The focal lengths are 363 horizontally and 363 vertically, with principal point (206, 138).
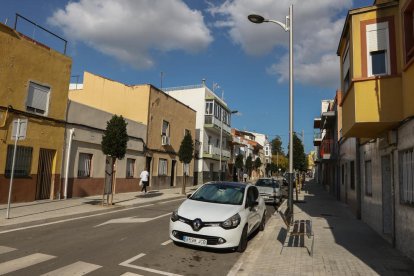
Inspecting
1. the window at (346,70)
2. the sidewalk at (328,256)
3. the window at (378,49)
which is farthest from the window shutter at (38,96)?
the window at (378,49)

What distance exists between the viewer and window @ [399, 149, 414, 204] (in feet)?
26.2

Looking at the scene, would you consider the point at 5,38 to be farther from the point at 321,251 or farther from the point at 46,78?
the point at 321,251

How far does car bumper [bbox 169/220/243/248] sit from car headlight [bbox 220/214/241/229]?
0.07m

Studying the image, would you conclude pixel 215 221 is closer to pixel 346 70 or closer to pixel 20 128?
pixel 346 70

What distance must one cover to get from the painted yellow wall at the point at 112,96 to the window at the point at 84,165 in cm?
806

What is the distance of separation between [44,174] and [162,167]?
1368 cm

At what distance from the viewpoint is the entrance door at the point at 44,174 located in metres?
16.7

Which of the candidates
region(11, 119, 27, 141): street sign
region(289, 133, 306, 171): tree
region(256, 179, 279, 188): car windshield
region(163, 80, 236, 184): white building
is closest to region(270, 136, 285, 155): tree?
region(163, 80, 236, 184): white building

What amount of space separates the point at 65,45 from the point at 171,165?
51.7ft

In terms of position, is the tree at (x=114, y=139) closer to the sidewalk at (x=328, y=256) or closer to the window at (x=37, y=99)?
the window at (x=37, y=99)

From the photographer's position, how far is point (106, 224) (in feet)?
37.7

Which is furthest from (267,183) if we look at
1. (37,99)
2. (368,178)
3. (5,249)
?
(5,249)

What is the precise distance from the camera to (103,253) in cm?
764

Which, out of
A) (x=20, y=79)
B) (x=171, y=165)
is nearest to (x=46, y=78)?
(x=20, y=79)
